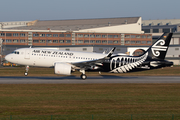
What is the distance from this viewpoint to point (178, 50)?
106 m

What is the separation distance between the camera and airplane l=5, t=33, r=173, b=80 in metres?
41.5

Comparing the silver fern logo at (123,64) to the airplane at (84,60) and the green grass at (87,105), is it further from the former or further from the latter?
the green grass at (87,105)

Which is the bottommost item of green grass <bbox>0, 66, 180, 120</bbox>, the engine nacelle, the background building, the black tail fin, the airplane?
green grass <bbox>0, 66, 180, 120</bbox>

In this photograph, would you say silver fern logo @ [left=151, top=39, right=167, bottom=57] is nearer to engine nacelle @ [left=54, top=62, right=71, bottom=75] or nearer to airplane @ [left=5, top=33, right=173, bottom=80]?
airplane @ [left=5, top=33, right=173, bottom=80]

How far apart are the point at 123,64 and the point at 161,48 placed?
6.96 metres

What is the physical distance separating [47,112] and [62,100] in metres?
4.79

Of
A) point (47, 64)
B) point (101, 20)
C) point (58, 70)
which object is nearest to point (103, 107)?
point (58, 70)

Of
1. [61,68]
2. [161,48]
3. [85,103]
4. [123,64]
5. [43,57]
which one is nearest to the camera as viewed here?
[85,103]

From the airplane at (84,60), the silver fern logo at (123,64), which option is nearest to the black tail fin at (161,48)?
the airplane at (84,60)

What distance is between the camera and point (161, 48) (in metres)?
44.2

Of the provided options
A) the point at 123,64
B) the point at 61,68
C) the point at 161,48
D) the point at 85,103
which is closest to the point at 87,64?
the point at 61,68

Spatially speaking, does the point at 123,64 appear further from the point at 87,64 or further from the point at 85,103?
the point at 85,103

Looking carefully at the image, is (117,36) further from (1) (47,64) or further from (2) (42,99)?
(2) (42,99)

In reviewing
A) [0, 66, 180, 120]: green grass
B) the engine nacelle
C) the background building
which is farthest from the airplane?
the background building
